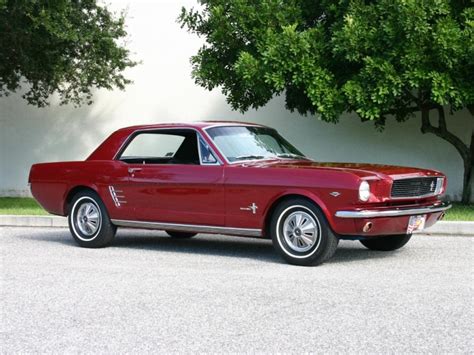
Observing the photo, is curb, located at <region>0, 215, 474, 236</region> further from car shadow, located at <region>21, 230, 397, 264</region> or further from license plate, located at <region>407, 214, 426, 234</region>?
license plate, located at <region>407, 214, 426, 234</region>

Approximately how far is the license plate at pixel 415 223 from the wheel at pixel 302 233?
2.67 ft

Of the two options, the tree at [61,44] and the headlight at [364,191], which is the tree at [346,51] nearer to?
the tree at [61,44]

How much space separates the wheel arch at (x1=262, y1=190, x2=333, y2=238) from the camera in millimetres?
9141

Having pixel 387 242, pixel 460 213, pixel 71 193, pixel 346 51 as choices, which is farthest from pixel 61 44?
pixel 387 242

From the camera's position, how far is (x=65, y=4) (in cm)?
1739

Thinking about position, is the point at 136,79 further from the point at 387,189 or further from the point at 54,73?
the point at 387,189

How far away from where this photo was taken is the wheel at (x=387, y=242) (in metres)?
10.5

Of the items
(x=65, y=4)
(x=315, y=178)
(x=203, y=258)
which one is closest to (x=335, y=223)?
(x=315, y=178)

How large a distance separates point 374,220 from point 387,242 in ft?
5.30

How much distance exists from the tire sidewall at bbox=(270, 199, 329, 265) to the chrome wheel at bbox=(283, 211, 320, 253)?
1.3 inches

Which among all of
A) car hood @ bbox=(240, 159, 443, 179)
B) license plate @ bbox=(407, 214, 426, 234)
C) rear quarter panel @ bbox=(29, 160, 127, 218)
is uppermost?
car hood @ bbox=(240, 159, 443, 179)

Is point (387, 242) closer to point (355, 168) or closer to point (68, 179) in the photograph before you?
point (355, 168)

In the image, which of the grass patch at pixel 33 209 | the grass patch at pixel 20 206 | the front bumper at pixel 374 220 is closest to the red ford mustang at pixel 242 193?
the front bumper at pixel 374 220

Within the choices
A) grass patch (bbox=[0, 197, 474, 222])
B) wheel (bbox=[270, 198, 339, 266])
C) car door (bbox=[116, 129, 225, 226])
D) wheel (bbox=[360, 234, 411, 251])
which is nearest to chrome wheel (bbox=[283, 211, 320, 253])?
wheel (bbox=[270, 198, 339, 266])
